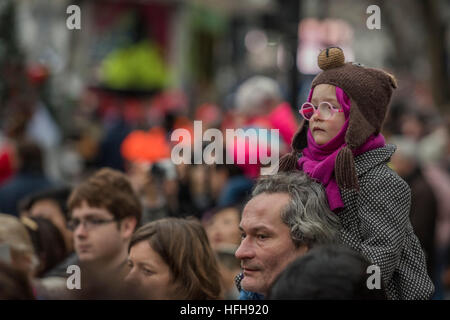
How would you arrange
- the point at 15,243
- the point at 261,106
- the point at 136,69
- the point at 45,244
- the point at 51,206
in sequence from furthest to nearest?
the point at 136,69, the point at 261,106, the point at 51,206, the point at 45,244, the point at 15,243

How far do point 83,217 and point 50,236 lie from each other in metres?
0.69

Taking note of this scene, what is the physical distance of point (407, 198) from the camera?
146 inches

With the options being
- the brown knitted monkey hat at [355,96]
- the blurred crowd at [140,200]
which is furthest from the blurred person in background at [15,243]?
the brown knitted monkey hat at [355,96]

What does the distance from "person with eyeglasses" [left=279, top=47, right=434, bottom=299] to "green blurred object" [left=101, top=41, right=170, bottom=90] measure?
2030 centimetres

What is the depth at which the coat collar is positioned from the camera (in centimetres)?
371

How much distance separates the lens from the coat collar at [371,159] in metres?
3.71

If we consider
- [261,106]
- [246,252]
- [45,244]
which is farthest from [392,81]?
[261,106]

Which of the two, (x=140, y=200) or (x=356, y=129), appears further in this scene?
(x=140, y=200)

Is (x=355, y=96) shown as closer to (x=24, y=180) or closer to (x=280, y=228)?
(x=280, y=228)

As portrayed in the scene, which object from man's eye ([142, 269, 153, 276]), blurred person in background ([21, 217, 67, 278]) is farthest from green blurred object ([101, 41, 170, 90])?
man's eye ([142, 269, 153, 276])

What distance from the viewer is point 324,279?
2.97 meters

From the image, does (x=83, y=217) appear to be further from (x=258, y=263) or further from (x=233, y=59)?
(x=233, y=59)

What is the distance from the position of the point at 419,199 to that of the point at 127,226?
366 cm

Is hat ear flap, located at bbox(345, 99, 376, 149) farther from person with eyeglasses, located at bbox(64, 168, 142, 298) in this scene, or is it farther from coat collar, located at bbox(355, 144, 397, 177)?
person with eyeglasses, located at bbox(64, 168, 142, 298)
